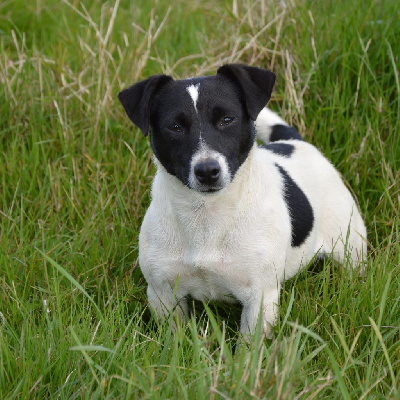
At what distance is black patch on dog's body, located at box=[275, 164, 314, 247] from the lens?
363cm

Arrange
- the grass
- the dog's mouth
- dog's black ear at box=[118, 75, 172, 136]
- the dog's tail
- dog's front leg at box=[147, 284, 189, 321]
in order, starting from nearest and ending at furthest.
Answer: the grass, the dog's mouth, dog's black ear at box=[118, 75, 172, 136], dog's front leg at box=[147, 284, 189, 321], the dog's tail

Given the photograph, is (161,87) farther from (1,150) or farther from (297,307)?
(1,150)

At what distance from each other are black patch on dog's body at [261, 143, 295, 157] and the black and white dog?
1.69 ft

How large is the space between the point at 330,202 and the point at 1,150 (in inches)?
97.3

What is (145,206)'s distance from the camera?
14.8 feet

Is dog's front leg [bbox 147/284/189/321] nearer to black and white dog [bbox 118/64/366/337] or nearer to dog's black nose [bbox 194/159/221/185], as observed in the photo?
black and white dog [bbox 118/64/366/337]

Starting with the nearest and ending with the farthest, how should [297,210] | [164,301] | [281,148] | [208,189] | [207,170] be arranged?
[207,170] → [208,189] → [164,301] → [297,210] → [281,148]

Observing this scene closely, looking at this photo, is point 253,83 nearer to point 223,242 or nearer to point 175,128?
point 175,128

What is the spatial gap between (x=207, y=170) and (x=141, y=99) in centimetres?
57

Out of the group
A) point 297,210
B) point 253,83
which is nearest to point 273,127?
point 297,210

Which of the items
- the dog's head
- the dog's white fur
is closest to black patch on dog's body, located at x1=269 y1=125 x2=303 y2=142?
the dog's white fur

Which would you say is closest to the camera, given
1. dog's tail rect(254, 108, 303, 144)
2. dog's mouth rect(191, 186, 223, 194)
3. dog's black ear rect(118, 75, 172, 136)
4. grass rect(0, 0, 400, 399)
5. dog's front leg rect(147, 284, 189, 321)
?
grass rect(0, 0, 400, 399)

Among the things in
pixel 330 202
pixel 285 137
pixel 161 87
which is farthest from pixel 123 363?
pixel 285 137

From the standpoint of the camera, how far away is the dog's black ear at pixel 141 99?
3.26 meters
